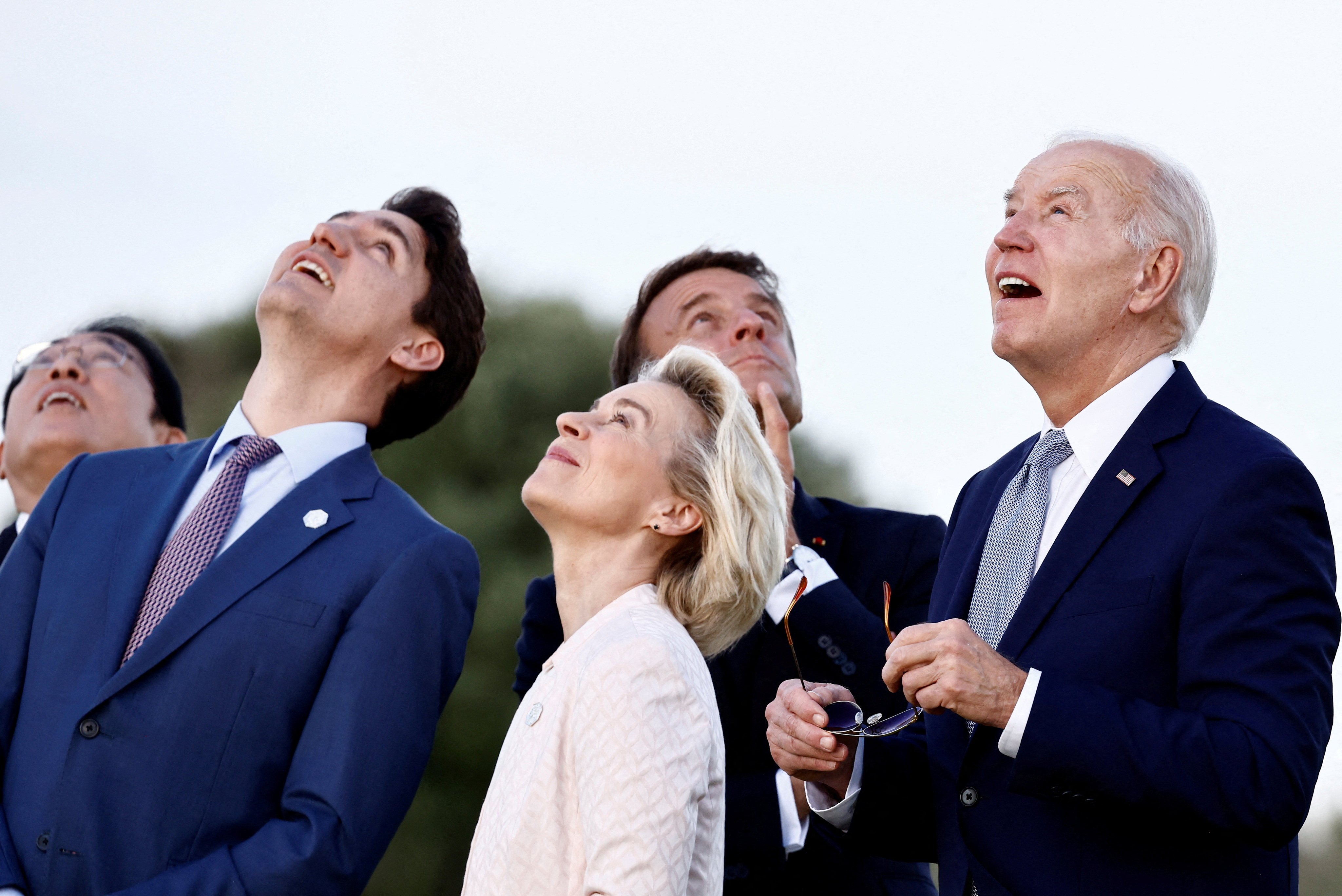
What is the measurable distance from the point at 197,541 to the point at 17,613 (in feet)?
1.70

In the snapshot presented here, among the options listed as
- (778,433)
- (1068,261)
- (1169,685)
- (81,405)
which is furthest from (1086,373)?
(81,405)

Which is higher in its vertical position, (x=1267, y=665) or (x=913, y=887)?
(x=1267, y=665)

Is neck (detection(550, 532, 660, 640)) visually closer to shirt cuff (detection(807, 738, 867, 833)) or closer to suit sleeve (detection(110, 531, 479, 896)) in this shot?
suit sleeve (detection(110, 531, 479, 896))

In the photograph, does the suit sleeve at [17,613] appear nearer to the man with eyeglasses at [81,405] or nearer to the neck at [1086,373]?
the man with eyeglasses at [81,405]

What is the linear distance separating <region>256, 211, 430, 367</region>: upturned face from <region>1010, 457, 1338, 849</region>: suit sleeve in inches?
101

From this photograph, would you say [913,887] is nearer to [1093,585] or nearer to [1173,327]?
[1093,585]

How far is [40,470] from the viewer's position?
17.7 feet

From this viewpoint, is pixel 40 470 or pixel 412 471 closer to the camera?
pixel 40 470

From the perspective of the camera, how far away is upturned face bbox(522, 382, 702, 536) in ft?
11.2

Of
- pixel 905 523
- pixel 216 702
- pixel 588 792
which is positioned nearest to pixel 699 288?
pixel 905 523

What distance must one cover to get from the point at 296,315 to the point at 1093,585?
2.60 meters

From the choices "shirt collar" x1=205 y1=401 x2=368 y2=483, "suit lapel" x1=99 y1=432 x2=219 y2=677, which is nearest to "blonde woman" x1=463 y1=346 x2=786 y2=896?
"shirt collar" x1=205 y1=401 x2=368 y2=483

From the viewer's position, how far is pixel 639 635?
2.99 m

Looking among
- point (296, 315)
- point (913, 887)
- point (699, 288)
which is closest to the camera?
point (913, 887)
